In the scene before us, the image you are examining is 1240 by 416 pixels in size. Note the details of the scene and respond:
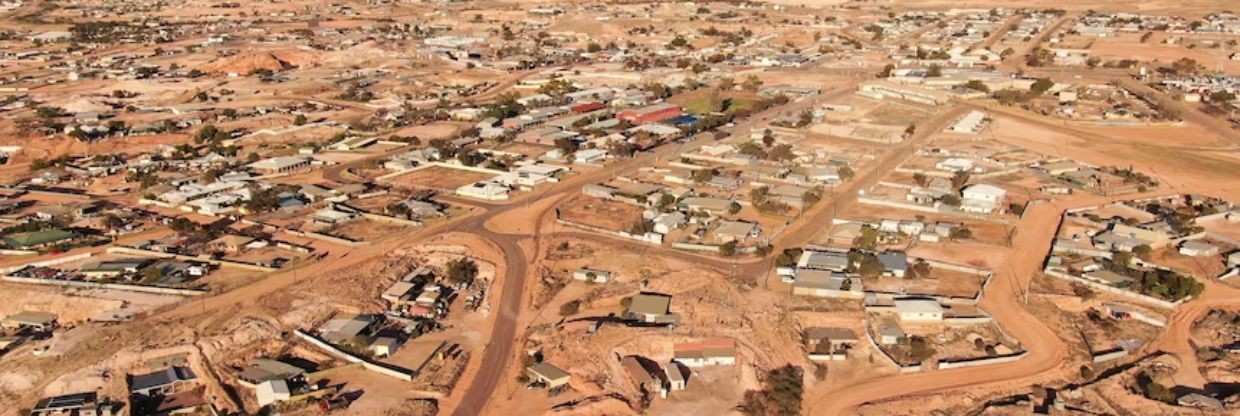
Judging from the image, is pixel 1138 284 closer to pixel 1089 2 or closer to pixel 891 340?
pixel 891 340

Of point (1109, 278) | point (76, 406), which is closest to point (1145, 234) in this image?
point (1109, 278)

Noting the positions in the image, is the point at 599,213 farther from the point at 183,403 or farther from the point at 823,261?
the point at 183,403

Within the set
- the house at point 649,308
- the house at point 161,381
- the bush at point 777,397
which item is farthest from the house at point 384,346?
the bush at point 777,397

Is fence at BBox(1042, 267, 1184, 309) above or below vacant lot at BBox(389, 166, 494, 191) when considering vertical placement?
above

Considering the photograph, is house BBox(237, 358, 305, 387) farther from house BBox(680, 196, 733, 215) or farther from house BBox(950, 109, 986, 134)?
house BBox(950, 109, 986, 134)

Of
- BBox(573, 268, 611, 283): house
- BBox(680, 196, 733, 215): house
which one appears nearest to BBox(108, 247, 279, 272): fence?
BBox(573, 268, 611, 283): house

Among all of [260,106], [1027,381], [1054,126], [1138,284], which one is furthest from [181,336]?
[1054,126]

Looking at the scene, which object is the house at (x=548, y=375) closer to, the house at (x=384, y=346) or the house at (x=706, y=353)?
the house at (x=706, y=353)
